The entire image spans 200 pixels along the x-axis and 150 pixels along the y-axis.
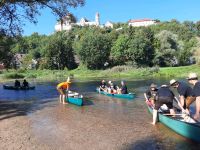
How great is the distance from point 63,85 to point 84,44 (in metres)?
72.5

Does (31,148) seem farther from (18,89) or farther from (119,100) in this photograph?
(18,89)

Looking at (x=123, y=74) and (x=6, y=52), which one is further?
(x=123, y=74)

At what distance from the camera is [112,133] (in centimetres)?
1634

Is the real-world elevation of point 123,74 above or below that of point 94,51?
below

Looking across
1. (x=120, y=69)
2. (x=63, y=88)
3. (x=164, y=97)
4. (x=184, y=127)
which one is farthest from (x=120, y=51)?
(x=184, y=127)

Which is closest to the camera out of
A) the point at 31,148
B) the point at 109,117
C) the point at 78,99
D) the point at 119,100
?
the point at 31,148

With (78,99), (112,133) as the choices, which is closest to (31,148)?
(112,133)

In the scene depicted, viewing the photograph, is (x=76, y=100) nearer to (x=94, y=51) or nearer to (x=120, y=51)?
(x=120, y=51)

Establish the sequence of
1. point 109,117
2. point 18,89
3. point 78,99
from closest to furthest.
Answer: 1. point 109,117
2. point 78,99
3. point 18,89

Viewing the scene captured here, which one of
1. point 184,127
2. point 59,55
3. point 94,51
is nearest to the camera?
point 184,127

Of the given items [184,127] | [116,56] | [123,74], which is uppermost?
[116,56]

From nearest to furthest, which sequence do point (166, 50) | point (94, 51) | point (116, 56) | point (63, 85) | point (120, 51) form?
point (63, 85) < point (166, 50) < point (120, 51) < point (116, 56) < point (94, 51)

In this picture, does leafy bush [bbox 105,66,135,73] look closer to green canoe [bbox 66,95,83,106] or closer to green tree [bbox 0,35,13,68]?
green tree [bbox 0,35,13,68]

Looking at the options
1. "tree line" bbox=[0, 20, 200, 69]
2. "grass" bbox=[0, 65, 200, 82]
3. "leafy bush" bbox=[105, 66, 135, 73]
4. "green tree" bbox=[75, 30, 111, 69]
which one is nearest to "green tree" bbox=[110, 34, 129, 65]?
"tree line" bbox=[0, 20, 200, 69]
